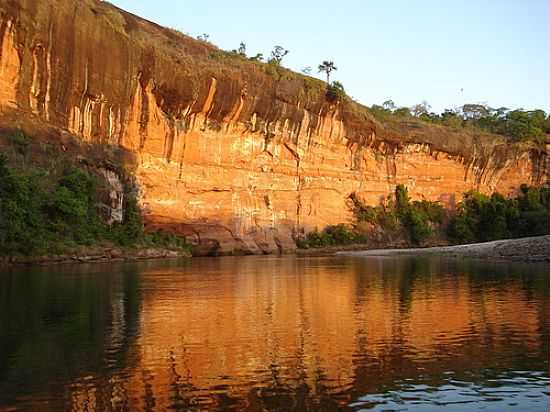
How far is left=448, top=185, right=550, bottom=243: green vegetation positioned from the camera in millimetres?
64750

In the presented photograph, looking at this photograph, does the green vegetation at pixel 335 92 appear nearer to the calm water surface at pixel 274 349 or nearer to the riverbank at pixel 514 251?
the riverbank at pixel 514 251

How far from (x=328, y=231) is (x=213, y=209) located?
1300cm

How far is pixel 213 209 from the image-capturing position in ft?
154

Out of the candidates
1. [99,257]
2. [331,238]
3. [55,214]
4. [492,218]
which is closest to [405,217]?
[492,218]

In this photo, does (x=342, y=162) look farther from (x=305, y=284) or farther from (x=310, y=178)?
(x=305, y=284)

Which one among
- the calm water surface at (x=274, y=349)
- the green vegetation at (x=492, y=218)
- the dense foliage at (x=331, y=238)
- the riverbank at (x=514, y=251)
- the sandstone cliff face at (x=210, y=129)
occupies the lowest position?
the calm water surface at (x=274, y=349)

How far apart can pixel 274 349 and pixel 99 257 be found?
88.7 ft

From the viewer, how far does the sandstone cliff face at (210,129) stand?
35.0 meters

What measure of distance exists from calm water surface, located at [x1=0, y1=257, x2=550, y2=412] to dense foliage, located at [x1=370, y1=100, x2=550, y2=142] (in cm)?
4809

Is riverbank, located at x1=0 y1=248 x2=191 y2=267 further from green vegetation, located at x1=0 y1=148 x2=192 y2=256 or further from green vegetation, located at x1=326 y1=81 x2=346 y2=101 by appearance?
green vegetation, located at x1=326 y1=81 x2=346 y2=101

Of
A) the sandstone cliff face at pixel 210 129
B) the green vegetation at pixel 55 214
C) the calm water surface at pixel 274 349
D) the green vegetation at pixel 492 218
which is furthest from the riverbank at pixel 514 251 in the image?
the green vegetation at pixel 492 218

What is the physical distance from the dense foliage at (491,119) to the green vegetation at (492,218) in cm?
678

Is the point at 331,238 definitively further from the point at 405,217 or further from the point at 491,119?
the point at 491,119

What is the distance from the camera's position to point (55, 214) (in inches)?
1328
